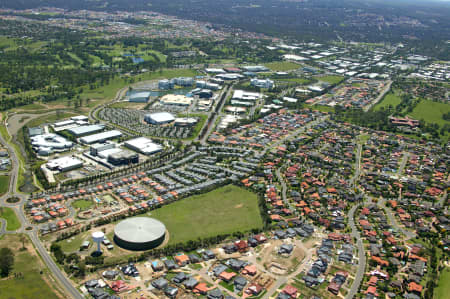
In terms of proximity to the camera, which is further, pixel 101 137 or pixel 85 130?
pixel 85 130

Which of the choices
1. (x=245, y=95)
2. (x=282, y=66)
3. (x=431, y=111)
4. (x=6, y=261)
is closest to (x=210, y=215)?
(x=6, y=261)

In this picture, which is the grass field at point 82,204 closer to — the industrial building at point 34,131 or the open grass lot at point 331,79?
the industrial building at point 34,131

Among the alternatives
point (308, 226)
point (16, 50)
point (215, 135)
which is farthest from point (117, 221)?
point (16, 50)

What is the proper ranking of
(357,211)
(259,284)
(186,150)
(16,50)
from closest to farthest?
(259,284)
(357,211)
(186,150)
(16,50)

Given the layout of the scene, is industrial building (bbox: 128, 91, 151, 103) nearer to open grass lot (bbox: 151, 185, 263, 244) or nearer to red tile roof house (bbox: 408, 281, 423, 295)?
open grass lot (bbox: 151, 185, 263, 244)

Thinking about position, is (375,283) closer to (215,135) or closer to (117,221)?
(117,221)

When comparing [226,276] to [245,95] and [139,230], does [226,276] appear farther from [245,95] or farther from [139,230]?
[245,95]

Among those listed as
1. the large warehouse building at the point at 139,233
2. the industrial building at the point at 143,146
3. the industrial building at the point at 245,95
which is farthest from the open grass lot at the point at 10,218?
the industrial building at the point at 245,95
